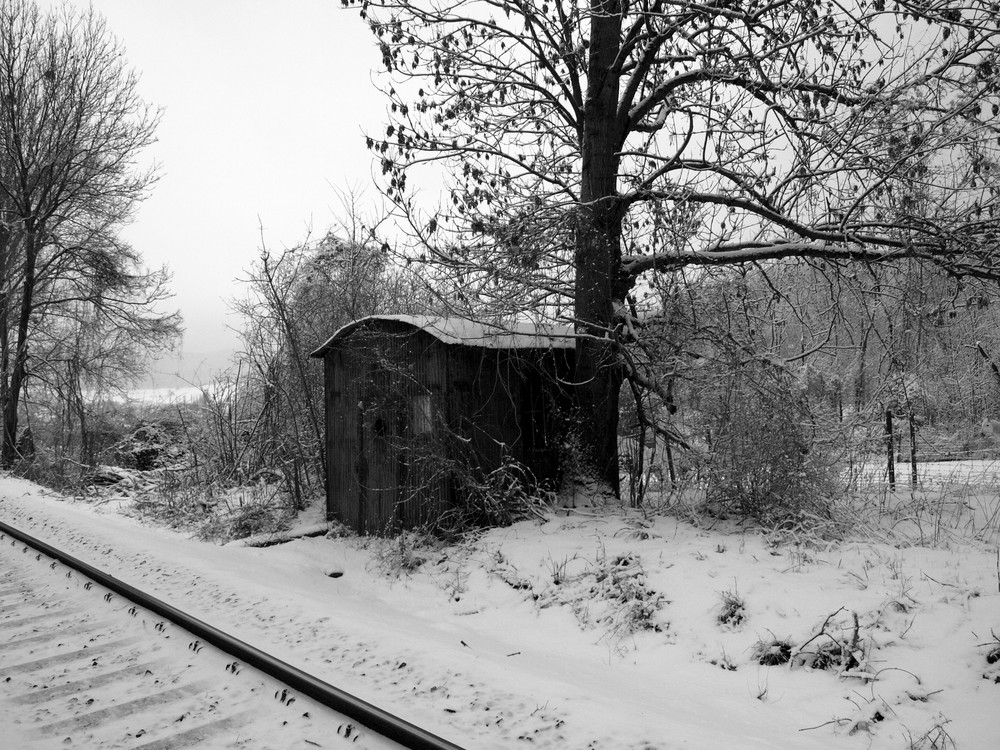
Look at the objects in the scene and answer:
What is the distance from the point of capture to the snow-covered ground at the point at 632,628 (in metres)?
3.88

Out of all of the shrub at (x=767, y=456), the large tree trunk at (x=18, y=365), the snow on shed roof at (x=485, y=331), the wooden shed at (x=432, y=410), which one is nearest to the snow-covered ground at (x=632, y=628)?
the shrub at (x=767, y=456)

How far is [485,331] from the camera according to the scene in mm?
8562

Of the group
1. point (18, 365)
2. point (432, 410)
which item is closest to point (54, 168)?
point (18, 365)

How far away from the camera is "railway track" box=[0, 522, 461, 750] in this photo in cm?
352

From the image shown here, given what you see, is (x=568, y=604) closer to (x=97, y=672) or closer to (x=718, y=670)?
(x=718, y=670)

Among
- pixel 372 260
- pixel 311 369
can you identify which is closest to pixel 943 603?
pixel 311 369

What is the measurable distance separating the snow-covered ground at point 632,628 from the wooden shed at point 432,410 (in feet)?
2.85

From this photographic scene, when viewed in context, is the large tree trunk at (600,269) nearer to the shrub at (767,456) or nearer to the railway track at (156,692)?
the shrub at (767,456)

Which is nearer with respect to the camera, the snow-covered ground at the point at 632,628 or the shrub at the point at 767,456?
the snow-covered ground at the point at 632,628

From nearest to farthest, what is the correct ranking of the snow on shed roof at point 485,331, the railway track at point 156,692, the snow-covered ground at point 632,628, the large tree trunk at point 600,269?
the railway track at point 156,692 < the snow-covered ground at point 632,628 < the snow on shed roof at point 485,331 < the large tree trunk at point 600,269

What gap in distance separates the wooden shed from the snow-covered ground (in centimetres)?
87

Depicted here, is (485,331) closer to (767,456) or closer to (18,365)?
(767,456)

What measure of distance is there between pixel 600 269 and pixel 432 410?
9.36ft

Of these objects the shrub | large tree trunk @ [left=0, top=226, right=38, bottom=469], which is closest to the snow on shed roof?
the shrub
